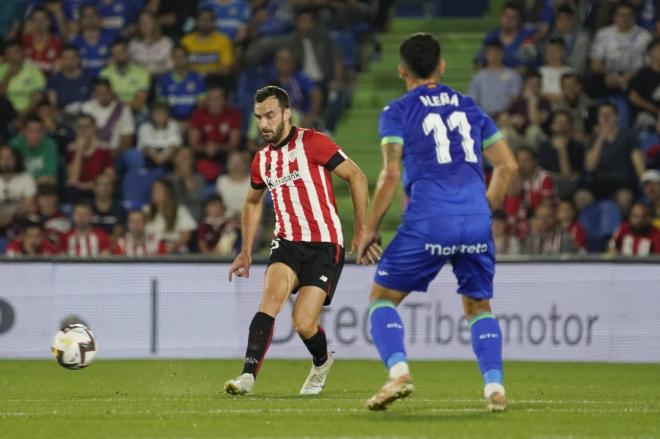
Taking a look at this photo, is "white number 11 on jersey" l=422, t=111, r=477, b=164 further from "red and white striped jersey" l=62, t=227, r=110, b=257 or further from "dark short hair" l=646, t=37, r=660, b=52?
"dark short hair" l=646, t=37, r=660, b=52

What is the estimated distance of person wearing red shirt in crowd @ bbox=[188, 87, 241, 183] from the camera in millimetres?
17797

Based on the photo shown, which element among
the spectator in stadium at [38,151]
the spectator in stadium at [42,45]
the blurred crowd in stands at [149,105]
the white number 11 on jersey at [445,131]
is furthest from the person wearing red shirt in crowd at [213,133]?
the white number 11 on jersey at [445,131]

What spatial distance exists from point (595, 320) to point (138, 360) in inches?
180

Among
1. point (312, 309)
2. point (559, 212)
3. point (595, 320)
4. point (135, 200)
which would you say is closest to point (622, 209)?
point (559, 212)

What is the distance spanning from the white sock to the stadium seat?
8311 mm

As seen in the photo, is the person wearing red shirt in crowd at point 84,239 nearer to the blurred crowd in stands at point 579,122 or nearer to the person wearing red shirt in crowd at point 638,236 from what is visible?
the blurred crowd in stands at point 579,122

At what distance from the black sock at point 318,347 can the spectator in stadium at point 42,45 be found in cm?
1058

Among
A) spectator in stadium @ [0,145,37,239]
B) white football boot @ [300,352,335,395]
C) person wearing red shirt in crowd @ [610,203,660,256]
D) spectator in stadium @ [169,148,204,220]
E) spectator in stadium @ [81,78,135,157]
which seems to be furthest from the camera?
spectator in stadium @ [81,78,135,157]

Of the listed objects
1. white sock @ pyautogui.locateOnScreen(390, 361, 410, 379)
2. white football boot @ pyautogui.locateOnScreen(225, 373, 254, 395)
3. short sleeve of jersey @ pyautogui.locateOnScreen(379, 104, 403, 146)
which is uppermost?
short sleeve of jersey @ pyautogui.locateOnScreen(379, 104, 403, 146)

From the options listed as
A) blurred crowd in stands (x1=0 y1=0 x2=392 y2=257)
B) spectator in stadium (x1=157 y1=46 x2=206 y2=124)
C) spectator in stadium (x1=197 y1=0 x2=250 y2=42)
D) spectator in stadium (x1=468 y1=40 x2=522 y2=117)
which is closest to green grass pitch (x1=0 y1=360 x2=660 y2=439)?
blurred crowd in stands (x1=0 y1=0 x2=392 y2=257)

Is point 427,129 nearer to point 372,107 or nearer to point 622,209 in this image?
point 622,209

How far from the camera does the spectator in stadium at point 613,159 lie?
1641 cm

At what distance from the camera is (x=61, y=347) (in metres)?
10.7

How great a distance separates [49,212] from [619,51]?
7101mm
